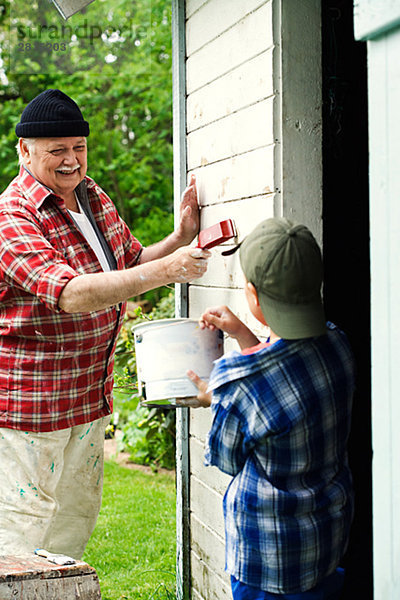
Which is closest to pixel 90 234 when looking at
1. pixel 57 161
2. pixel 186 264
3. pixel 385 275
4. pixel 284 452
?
pixel 57 161

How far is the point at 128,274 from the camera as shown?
2.32 meters

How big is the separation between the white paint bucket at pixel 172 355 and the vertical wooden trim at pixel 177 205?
0.85 meters

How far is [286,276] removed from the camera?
1.63m

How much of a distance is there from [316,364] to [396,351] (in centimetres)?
30

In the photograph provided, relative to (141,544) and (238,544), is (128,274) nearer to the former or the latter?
(238,544)

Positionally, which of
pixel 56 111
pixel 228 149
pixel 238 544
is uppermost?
pixel 56 111

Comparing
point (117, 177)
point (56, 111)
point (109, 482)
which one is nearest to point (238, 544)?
point (56, 111)

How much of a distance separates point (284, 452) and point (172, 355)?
1.98 feet

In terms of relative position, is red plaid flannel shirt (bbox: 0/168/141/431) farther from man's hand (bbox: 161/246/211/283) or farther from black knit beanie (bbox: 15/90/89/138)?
man's hand (bbox: 161/246/211/283)

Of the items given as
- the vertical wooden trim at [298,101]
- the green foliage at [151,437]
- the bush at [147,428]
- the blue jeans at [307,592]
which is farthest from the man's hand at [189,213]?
the green foliage at [151,437]

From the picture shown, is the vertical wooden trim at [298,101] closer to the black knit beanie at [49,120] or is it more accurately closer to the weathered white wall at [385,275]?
the weathered white wall at [385,275]

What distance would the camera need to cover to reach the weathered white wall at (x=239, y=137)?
2.14 m

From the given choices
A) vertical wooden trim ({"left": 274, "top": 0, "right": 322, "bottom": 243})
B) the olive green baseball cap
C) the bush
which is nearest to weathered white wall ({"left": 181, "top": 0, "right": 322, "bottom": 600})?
vertical wooden trim ({"left": 274, "top": 0, "right": 322, "bottom": 243})

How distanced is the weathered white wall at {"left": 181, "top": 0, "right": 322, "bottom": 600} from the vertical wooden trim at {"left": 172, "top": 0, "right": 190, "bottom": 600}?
0.03 m
